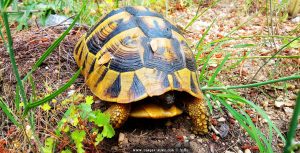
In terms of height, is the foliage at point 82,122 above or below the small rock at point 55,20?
below

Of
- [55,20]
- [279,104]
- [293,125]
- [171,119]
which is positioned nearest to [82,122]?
[171,119]

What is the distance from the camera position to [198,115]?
1.73m

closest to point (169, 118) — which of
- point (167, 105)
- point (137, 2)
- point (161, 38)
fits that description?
point (167, 105)

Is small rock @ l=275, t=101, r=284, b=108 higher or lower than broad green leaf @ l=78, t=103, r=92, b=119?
lower

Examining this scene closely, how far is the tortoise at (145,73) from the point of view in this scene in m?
1.63

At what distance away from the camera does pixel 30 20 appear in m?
3.02

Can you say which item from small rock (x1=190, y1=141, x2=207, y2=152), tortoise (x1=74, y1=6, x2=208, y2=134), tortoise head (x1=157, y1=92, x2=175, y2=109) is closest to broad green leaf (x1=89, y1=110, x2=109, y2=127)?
tortoise (x1=74, y1=6, x2=208, y2=134)

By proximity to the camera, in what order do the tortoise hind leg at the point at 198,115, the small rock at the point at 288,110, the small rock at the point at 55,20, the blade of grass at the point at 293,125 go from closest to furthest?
the blade of grass at the point at 293,125
the tortoise hind leg at the point at 198,115
the small rock at the point at 288,110
the small rock at the point at 55,20

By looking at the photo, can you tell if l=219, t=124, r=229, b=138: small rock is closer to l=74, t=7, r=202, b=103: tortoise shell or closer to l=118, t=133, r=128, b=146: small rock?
l=74, t=7, r=202, b=103: tortoise shell

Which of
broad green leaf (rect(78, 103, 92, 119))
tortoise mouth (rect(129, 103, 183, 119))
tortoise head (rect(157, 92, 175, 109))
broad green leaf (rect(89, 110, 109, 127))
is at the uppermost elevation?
broad green leaf (rect(78, 103, 92, 119))

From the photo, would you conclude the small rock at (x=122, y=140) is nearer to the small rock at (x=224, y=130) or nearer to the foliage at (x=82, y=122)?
the foliage at (x=82, y=122)

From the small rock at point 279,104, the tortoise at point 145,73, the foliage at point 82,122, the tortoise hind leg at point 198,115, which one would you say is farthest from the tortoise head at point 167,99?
the small rock at point 279,104

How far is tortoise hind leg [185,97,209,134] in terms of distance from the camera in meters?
1.73

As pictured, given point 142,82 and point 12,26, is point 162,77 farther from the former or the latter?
point 12,26
